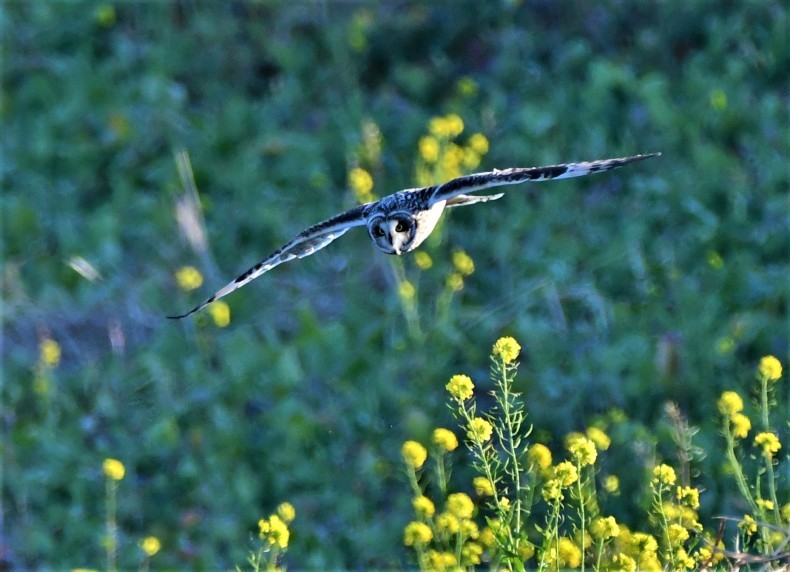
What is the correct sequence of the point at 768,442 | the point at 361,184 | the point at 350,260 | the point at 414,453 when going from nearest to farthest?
the point at 768,442 < the point at 414,453 < the point at 361,184 < the point at 350,260

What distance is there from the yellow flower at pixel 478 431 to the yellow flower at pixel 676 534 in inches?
19.0

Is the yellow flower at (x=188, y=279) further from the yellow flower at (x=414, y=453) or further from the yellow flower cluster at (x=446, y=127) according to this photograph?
the yellow flower at (x=414, y=453)

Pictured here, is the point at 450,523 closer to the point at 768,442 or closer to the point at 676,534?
the point at 676,534

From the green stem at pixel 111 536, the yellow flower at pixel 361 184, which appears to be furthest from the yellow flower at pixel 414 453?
the yellow flower at pixel 361 184

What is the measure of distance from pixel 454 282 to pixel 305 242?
1.54 m

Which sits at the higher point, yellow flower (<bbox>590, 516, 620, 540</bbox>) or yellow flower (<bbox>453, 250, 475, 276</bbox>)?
yellow flower (<bbox>453, 250, 475, 276</bbox>)

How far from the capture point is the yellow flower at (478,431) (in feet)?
9.92

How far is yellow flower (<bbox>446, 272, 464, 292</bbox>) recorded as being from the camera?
18.9 ft

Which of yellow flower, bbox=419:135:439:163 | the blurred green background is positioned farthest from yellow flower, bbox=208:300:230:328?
yellow flower, bbox=419:135:439:163

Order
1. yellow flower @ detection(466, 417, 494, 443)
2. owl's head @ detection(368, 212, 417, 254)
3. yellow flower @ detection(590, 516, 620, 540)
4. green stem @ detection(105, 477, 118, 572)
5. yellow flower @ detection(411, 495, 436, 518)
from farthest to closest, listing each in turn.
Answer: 1. green stem @ detection(105, 477, 118, 572)
2. owl's head @ detection(368, 212, 417, 254)
3. yellow flower @ detection(411, 495, 436, 518)
4. yellow flower @ detection(590, 516, 620, 540)
5. yellow flower @ detection(466, 417, 494, 443)

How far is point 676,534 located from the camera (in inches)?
124

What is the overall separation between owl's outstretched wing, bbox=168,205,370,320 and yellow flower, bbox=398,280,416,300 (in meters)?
1.51

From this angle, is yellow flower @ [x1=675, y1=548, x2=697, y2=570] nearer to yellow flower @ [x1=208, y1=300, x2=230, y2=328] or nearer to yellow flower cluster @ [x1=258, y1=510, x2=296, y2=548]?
yellow flower cluster @ [x1=258, y1=510, x2=296, y2=548]

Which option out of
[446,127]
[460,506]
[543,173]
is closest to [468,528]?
[460,506]
